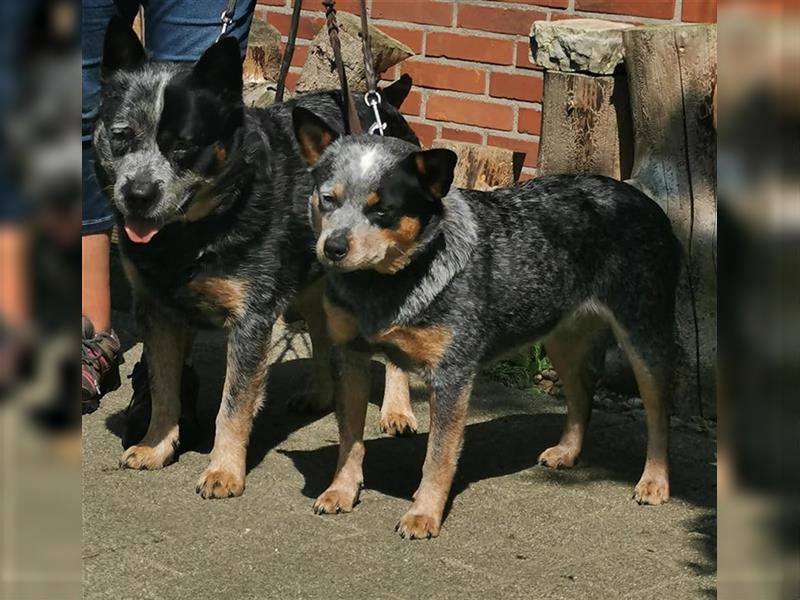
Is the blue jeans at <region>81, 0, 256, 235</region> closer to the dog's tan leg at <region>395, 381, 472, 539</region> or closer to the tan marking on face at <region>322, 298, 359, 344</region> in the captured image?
the tan marking on face at <region>322, 298, 359, 344</region>

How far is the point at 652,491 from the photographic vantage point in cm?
444

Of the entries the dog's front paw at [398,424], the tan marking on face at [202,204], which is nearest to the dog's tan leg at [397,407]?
the dog's front paw at [398,424]

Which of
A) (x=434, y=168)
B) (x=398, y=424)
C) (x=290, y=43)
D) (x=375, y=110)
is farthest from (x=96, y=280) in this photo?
(x=434, y=168)

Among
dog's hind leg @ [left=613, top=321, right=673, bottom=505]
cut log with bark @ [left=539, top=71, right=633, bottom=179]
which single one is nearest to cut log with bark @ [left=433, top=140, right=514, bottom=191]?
cut log with bark @ [left=539, top=71, right=633, bottom=179]

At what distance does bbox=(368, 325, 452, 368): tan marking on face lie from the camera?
406 centimetres

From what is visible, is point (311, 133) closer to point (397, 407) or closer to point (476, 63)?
point (397, 407)

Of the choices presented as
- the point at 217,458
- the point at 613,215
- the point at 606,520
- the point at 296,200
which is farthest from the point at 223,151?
the point at 606,520

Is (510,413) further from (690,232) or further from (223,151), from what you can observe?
(223,151)

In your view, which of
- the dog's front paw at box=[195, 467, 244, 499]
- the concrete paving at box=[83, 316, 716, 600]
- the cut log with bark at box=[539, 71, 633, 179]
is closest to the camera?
the concrete paving at box=[83, 316, 716, 600]

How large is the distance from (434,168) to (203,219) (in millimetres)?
1001

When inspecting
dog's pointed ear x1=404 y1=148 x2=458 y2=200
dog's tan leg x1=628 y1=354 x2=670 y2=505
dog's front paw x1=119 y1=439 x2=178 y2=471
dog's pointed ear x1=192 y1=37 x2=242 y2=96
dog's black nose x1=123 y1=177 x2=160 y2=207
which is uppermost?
dog's pointed ear x1=192 y1=37 x2=242 y2=96

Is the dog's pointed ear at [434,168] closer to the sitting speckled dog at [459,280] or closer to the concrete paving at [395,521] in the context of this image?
the sitting speckled dog at [459,280]

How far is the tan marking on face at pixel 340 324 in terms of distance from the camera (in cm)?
417

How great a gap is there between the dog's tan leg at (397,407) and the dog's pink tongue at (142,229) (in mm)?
1318
